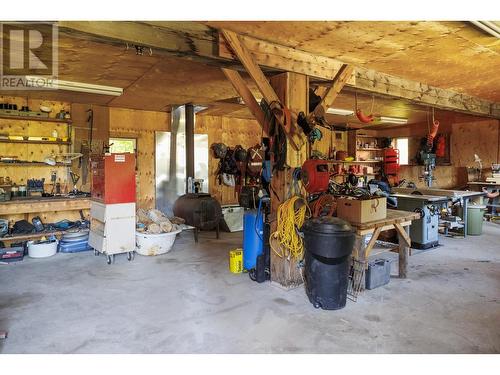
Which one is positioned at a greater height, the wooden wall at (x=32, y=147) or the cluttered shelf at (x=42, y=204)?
the wooden wall at (x=32, y=147)

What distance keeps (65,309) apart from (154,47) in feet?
8.19

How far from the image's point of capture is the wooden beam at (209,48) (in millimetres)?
2736

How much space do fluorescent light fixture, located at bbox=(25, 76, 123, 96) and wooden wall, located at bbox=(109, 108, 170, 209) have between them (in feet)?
5.42

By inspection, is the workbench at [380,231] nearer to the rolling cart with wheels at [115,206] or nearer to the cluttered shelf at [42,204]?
the rolling cart with wheels at [115,206]

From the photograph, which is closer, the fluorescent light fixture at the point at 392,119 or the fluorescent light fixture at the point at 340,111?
the fluorescent light fixture at the point at 340,111

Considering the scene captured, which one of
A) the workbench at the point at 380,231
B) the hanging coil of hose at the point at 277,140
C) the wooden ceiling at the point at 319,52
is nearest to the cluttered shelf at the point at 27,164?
the wooden ceiling at the point at 319,52

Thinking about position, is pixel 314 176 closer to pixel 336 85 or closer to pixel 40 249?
pixel 336 85

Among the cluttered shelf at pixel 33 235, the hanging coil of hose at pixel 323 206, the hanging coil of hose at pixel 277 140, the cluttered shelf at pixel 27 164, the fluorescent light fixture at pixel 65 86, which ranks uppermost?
the fluorescent light fixture at pixel 65 86

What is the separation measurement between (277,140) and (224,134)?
14.6ft

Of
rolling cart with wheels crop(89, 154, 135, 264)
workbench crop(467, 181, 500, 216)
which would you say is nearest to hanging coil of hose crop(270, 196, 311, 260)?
rolling cart with wheels crop(89, 154, 135, 264)

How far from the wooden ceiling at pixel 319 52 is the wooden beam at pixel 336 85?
0.48 ft

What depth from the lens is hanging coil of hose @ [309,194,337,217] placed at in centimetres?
377

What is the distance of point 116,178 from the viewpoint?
184 inches

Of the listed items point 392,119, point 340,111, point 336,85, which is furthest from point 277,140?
point 392,119
